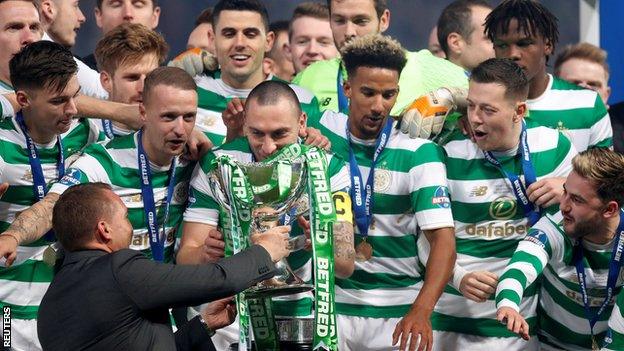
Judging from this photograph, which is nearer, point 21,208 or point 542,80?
point 21,208

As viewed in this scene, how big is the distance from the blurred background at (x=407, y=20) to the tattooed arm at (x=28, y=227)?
3179 millimetres

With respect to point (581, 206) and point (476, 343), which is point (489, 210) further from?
point (476, 343)

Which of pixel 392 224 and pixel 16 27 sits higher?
pixel 16 27

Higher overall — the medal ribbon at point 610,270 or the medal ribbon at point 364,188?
the medal ribbon at point 364,188

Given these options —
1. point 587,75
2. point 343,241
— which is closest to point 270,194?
point 343,241

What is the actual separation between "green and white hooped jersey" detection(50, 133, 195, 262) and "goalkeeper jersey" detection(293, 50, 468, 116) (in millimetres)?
1091

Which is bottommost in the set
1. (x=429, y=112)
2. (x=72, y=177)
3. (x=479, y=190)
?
(x=479, y=190)

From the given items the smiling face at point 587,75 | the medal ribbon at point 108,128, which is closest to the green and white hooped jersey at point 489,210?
the medal ribbon at point 108,128

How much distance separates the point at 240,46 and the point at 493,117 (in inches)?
59.5

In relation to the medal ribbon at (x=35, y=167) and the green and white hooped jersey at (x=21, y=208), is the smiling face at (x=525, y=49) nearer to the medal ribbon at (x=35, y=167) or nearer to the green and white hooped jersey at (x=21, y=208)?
the green and white hooped jersey at (x=21, y=208)

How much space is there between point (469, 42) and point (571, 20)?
5.93ft

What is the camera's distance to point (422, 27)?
927 centimetres

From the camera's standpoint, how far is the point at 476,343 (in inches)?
249

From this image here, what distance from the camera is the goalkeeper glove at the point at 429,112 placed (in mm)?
6332
